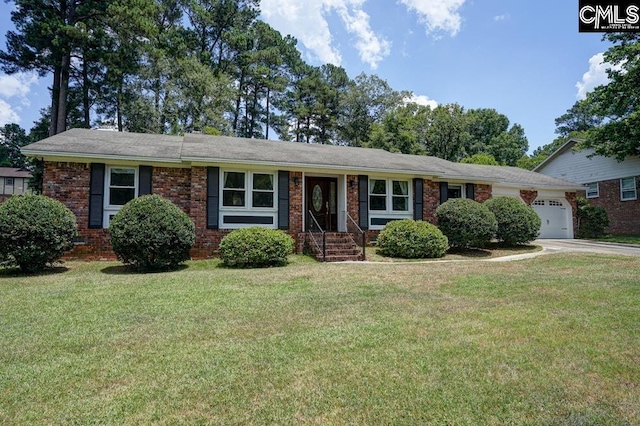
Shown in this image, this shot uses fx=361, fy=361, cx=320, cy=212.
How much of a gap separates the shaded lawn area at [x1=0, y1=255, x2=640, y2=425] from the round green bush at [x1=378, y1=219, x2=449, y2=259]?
470 centimetres

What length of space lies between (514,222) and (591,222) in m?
8.27

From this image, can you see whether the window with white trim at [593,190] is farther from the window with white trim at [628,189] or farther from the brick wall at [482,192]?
the brick wall at [482,192]

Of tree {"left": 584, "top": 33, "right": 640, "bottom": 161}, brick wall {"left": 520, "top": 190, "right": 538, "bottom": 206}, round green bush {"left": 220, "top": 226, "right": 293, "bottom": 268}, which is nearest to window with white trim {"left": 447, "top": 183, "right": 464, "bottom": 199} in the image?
brick wall {"left": 520, "top": 190, "right": 538, "bottom": 206}

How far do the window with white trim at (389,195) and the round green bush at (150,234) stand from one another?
7.00 meters

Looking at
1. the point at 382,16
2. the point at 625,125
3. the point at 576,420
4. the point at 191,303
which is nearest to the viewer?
the point at 576,420

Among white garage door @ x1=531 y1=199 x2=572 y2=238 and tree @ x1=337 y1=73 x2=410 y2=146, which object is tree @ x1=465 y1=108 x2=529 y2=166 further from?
white garage door @ x1=531 y1=199 x2=572 y2=238

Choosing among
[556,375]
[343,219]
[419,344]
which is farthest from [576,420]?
[343,219]

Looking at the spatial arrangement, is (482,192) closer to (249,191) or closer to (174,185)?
(249,191)

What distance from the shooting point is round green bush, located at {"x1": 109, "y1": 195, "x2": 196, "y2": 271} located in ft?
29.2

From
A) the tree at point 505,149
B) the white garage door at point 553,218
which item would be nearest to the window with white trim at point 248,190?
the white garage door at point 553,218

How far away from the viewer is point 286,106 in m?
34.2

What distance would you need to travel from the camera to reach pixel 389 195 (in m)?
13.9

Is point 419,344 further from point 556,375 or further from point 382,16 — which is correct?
point 382,16

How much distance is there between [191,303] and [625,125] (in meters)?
22.0
